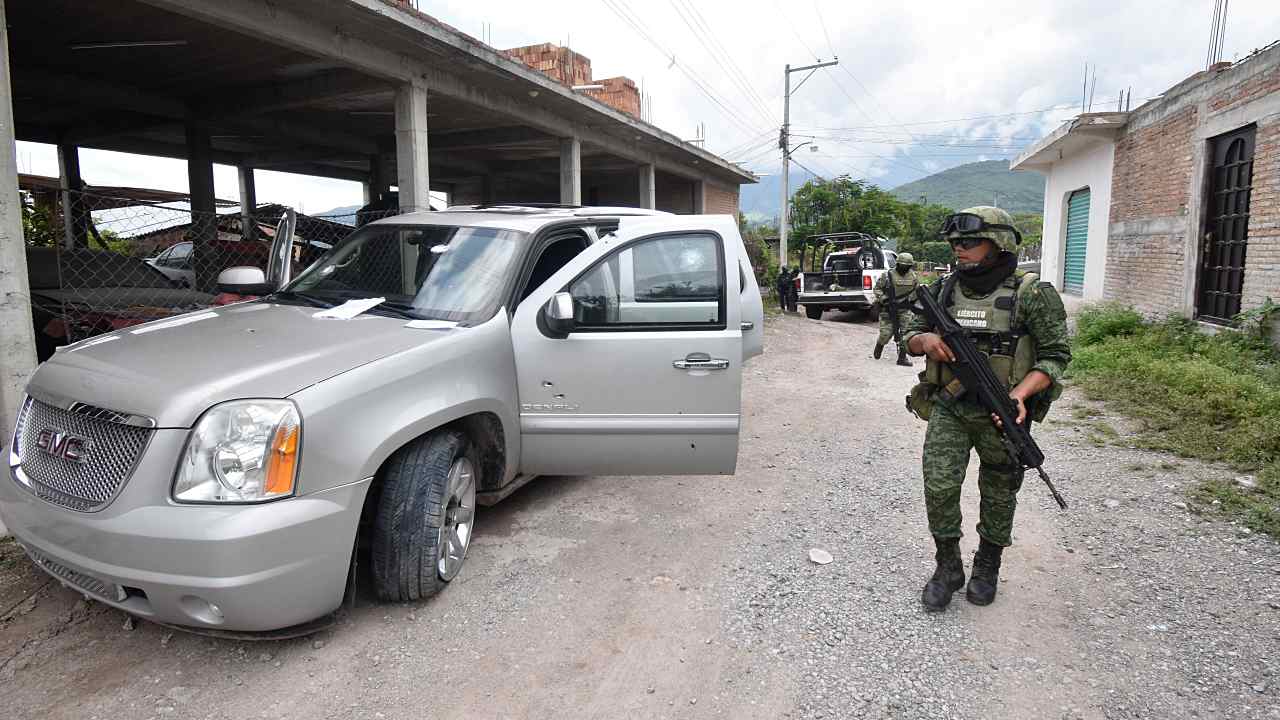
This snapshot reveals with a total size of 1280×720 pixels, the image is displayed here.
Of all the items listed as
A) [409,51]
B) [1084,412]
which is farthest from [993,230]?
[409,51]

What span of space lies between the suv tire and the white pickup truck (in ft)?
43.2

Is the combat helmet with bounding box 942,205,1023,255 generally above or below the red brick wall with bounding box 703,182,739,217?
below

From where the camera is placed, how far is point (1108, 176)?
13.0 m

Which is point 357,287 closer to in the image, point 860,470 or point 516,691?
point 516,691

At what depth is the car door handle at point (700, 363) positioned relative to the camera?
3.64m

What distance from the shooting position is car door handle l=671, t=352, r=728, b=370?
143 inches

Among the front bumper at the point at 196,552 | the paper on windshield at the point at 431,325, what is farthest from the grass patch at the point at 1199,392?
the front bumper at the point at 196,552

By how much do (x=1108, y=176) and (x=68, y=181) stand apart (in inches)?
764

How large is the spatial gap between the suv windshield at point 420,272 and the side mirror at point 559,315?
25 cm

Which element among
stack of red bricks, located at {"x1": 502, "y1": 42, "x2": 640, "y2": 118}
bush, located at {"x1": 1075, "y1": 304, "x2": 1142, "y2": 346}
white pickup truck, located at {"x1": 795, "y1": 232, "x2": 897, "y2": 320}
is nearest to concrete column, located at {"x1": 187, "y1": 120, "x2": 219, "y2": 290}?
stack of red bricks, located at {"x1": 502, "y1": 42, "x2": 640, "y2": 118}

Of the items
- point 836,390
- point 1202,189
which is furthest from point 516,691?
point 1202,189

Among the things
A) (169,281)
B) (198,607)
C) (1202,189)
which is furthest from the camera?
(1202,189)

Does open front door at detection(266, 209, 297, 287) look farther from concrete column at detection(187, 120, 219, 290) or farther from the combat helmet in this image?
concrete column at detection(187, 120, 219, 290)

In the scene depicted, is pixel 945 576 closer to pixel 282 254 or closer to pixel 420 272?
pixel 420 272
